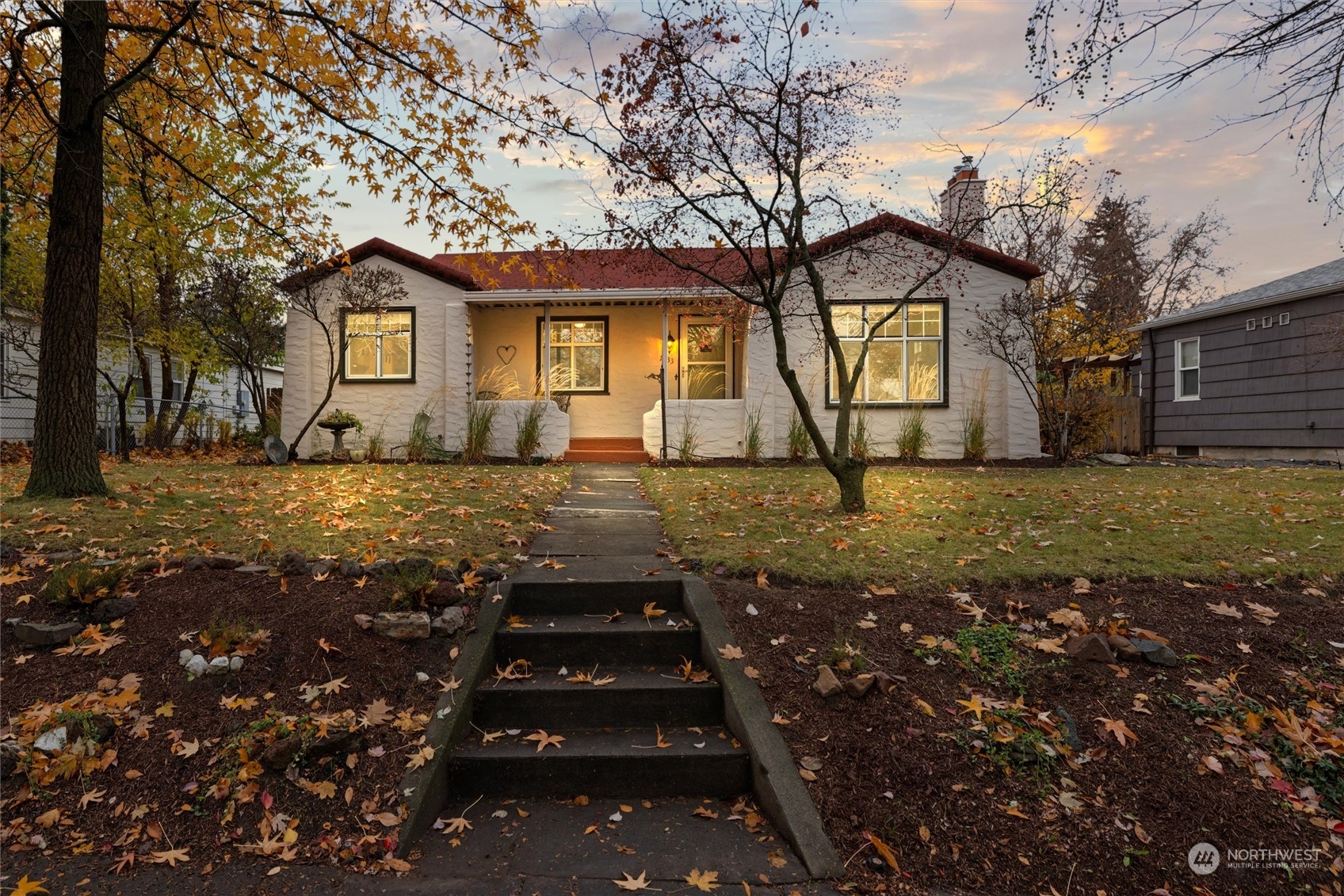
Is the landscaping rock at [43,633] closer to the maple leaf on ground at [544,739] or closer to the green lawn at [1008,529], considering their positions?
the maple leaf on ground at [544,739]

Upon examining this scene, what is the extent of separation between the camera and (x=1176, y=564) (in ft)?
15.7

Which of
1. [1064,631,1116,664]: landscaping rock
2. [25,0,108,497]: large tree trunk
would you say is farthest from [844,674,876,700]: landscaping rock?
[25,0,108,497]: large tree trunk

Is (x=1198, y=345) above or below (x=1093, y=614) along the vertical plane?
above

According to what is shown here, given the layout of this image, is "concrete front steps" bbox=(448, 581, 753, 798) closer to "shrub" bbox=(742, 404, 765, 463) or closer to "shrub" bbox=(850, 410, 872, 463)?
"shrub" bbox=(850, 410, 872, 463)

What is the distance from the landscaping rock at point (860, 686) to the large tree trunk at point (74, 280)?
23.3 feet

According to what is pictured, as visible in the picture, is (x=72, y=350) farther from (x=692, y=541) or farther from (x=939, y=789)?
(x=939, y=789)

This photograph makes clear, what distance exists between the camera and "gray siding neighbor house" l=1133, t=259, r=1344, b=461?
1353 centimetres

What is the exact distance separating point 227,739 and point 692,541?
334 cm

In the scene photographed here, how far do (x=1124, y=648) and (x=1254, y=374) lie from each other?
1566 centimetres

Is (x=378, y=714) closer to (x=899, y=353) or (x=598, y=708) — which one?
(x=598, y=708)

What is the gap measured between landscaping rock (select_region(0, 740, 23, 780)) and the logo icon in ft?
15.8

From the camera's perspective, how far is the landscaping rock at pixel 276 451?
1245 centimetres

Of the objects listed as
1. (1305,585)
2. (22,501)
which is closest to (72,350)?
(22,501)

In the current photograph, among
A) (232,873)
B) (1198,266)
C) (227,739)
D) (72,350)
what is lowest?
(232,873)
